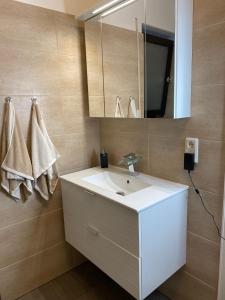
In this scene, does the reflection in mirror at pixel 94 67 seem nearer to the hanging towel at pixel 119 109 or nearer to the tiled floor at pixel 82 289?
the hanging towel at pixel 119 109

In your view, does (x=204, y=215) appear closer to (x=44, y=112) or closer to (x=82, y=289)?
(x=82, y=289)

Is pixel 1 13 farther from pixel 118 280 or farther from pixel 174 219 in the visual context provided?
pixel 118 280

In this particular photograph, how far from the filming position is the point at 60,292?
176cm

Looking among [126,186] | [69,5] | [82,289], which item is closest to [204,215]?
[126,186]

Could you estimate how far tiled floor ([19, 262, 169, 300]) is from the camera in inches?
67.0

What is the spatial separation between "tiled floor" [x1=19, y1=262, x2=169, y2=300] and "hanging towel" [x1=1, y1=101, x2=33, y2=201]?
83 centimetres

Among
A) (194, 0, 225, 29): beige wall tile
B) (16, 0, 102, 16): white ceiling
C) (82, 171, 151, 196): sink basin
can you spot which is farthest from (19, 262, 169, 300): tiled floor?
(16, 0, 102, 16): white ceiling

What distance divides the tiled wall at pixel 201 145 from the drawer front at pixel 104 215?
1.50ft

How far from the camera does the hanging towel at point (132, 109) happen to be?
4.88ft

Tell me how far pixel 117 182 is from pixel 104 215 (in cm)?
40

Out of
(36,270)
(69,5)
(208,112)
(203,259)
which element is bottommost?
(36,270)

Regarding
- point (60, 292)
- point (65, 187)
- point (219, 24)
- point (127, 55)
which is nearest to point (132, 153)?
point (65, 187)

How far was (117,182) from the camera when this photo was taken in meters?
1.71

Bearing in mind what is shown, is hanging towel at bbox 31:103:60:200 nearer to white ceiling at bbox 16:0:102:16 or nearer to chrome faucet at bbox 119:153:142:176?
chrome faucet at bbox 119:153:142:176
